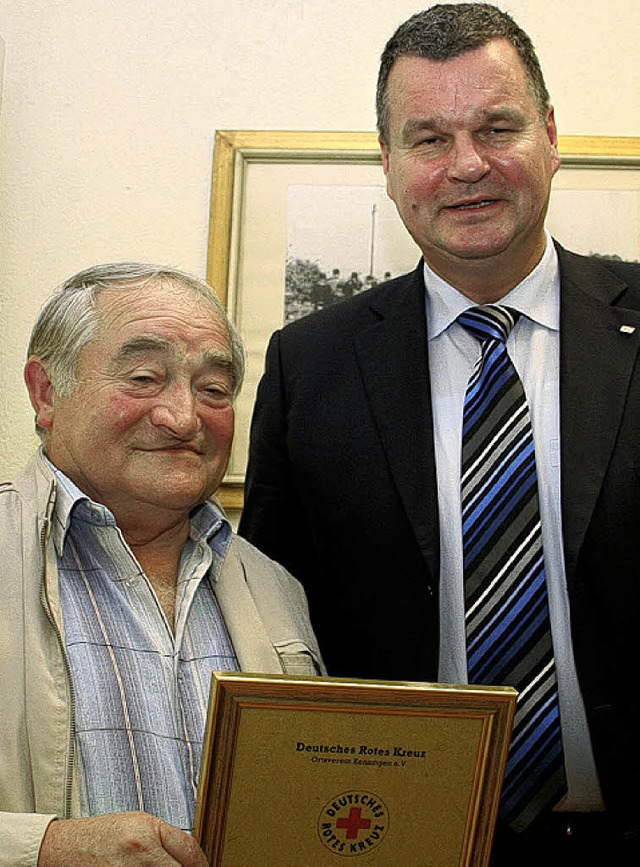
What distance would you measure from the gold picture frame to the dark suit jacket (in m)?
0.42

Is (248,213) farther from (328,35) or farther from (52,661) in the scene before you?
(52,661)

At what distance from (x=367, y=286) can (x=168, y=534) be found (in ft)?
3.35

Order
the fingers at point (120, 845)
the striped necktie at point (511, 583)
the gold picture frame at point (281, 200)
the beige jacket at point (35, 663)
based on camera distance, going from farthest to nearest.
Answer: the gold picture frame at point (281, 200) → the striped necktie at point (511, 583) → the beige jacket at point (35, 663) → the fingers at point (120, 845)

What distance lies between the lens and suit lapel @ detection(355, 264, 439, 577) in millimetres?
1819

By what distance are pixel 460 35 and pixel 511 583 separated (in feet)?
3.10

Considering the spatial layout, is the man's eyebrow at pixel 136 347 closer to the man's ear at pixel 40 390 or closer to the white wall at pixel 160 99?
the man's ear at pixel 40 390

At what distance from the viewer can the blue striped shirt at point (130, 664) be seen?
57.3 inches

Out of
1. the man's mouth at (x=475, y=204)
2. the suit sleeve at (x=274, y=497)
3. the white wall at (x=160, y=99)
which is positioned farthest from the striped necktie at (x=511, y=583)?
the white wall at (x=160, y=99)

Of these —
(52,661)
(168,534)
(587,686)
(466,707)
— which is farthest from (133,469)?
(587,686)

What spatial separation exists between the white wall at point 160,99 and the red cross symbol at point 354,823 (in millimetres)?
1539

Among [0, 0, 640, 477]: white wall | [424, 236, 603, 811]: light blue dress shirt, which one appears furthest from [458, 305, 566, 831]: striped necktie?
[0, 0, 640, 477]: white wall

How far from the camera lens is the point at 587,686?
5.59ft

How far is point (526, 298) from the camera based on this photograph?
1.95 m

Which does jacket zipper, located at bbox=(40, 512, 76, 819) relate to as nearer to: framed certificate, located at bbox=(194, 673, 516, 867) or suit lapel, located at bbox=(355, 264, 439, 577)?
framed certificate, located at bbox=(194, 673, 516, 867)
